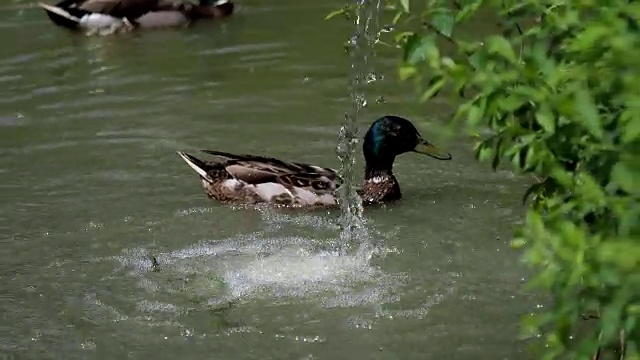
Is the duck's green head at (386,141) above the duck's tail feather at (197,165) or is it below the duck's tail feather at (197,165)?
above

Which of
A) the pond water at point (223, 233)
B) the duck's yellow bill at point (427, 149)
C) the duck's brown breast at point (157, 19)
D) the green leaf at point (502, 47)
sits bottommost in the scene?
the pond water at point (223, 233)

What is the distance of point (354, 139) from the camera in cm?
854

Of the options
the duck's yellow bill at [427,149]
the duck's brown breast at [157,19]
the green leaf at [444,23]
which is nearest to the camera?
the green leaf at [444,23]

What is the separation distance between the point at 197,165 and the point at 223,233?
0.94 meters

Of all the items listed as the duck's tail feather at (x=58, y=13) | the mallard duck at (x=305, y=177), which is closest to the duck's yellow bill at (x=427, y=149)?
the mallard duck at (x=305, y=177)

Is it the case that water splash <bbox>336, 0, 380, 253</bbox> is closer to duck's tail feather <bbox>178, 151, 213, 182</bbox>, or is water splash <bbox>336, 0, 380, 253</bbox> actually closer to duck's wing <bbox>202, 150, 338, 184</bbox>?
duck's wing <bbox>202, 150, 338, 184</bbox>

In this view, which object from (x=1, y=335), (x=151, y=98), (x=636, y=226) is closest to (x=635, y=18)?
(x=636, y=226)

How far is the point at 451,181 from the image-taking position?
7.73 metres

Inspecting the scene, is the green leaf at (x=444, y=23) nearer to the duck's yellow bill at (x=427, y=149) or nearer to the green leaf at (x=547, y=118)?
the green leaf at (x=547, y=118)

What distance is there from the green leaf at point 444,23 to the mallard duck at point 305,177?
434 centimetres

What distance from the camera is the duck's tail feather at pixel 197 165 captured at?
763cm

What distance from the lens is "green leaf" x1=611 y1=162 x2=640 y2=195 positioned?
2.20 meters

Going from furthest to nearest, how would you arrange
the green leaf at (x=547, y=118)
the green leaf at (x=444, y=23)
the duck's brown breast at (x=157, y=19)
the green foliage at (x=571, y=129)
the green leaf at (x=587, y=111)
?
1. the duck's brown breast at (x=157, y=19)
2. the green leaf at (x=444, y=23)
3. the green leaf at (x=547, y=118)
4. the green leaf at (x=587, y=111)
5. the green foliage at (x=571, y=129)

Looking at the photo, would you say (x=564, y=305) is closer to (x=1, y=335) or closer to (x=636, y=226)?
(x=636, y=226)
